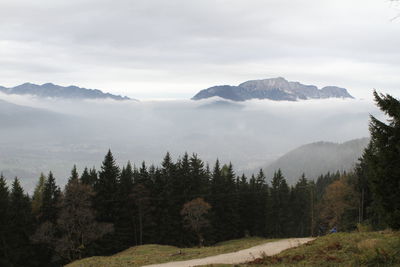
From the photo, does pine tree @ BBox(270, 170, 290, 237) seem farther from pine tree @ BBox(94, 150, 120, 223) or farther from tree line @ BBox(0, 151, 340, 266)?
pine tree @ BBox(94, 150, 120, 223)

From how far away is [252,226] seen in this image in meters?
74.6

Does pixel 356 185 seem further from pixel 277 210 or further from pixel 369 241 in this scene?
pixel 369 241

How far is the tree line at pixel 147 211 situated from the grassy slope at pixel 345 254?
24296mm

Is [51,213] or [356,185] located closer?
[356,185]

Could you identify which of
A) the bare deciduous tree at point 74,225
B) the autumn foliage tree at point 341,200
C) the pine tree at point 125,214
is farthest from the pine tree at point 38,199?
the autumn foliage tree at point 341,200

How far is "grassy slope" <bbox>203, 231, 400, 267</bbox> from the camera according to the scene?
46.0 feet

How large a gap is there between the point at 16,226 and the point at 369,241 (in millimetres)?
51294

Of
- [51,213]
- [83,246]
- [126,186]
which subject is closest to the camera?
[83,246]

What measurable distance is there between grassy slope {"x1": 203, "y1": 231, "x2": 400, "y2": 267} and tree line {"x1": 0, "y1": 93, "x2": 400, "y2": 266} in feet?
79.7

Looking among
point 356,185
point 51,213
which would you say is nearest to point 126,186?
point 51,213

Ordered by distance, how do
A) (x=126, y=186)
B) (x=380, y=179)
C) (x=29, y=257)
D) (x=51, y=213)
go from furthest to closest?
(x=126, y=186)
(x=51, y=213)
(x=29, y=257)
(x=380, y=179)

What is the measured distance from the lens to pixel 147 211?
197 feet

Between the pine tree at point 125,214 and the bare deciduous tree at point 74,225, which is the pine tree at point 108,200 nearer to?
the pine tree at point 125,214

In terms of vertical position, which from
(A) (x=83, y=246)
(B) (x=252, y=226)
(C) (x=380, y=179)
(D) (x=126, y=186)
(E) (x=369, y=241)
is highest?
(C) (x=380, y=179)
